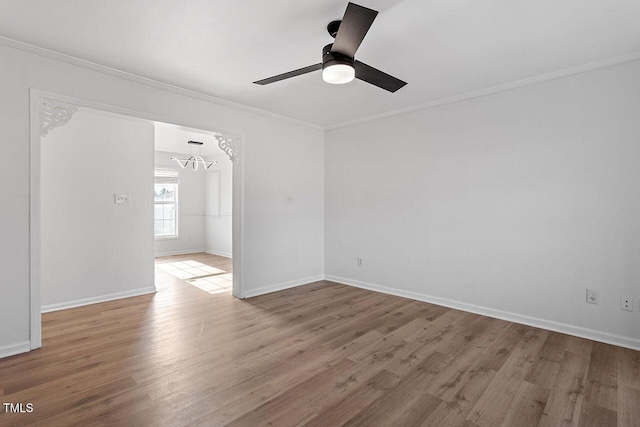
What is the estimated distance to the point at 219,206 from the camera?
771 centimetres

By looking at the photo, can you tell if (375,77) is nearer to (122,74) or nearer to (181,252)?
(122,74)

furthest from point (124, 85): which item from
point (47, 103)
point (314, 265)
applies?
point (314, 265)

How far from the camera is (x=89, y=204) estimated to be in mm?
3820

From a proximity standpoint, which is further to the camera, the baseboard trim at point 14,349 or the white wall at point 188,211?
the white wall at point 188,211

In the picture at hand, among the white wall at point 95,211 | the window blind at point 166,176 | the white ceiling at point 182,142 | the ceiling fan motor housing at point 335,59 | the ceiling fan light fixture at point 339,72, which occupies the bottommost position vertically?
the white wall at point 95,211

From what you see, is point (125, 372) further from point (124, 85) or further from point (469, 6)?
point (469, 6)

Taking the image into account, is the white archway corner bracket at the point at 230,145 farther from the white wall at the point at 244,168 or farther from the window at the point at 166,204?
the window at the point at 166,204

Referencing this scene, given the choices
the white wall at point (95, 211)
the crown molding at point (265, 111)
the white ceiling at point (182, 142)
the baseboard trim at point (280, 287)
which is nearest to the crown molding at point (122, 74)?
the crown molding at point (265, 111)

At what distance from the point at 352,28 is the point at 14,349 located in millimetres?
3469

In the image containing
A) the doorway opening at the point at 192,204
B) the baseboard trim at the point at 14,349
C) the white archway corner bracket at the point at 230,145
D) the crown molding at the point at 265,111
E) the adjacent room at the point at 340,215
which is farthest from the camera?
the doorway opening at the point at 192,204

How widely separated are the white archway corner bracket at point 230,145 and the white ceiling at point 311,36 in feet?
2.55

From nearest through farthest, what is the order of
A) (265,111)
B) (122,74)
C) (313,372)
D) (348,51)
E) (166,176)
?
(348,51), (313,372), (122,74), (265,111), (166,176)

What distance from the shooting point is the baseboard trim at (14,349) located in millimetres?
2444

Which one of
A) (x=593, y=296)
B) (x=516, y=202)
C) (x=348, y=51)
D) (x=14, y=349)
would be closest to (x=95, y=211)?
(x=14, y=349)
